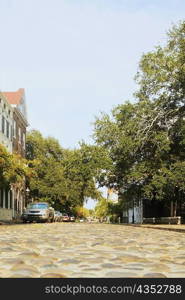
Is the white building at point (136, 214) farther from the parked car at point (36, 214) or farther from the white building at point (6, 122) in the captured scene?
the white building at point (6, 122)

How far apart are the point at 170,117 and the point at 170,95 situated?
1851 mm

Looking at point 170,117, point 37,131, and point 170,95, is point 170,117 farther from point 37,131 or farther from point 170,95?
point 37,131

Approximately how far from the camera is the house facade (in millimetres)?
Answer: 54588

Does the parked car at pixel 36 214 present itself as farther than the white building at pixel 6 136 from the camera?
No

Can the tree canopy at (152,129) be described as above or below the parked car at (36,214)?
above

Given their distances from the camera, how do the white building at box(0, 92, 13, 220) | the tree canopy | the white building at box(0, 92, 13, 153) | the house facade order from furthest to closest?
the house facade < the white building at box(0, 92, 13, 153) < the white building at box(0, 92, 13, 220) < the tree canopy

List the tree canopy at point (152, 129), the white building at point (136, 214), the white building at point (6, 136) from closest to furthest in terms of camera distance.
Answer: the tree canopy at point (152, 129)
the white building at point (136, 214)
the white building at point (6, 136)

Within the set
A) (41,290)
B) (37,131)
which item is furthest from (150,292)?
(37,131)

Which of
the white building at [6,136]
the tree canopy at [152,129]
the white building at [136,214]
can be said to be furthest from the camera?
the white building at [6,136]

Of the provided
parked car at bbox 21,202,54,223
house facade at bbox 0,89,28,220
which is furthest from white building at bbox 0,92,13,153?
parked car at bbox 21,202,54,223

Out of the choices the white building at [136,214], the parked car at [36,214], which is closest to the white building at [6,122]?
the parked car at [36,214]

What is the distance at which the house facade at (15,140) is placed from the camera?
5459 centimetres

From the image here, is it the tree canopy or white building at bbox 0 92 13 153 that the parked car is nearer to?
the tree canopy

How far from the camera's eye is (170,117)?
3922 cm
